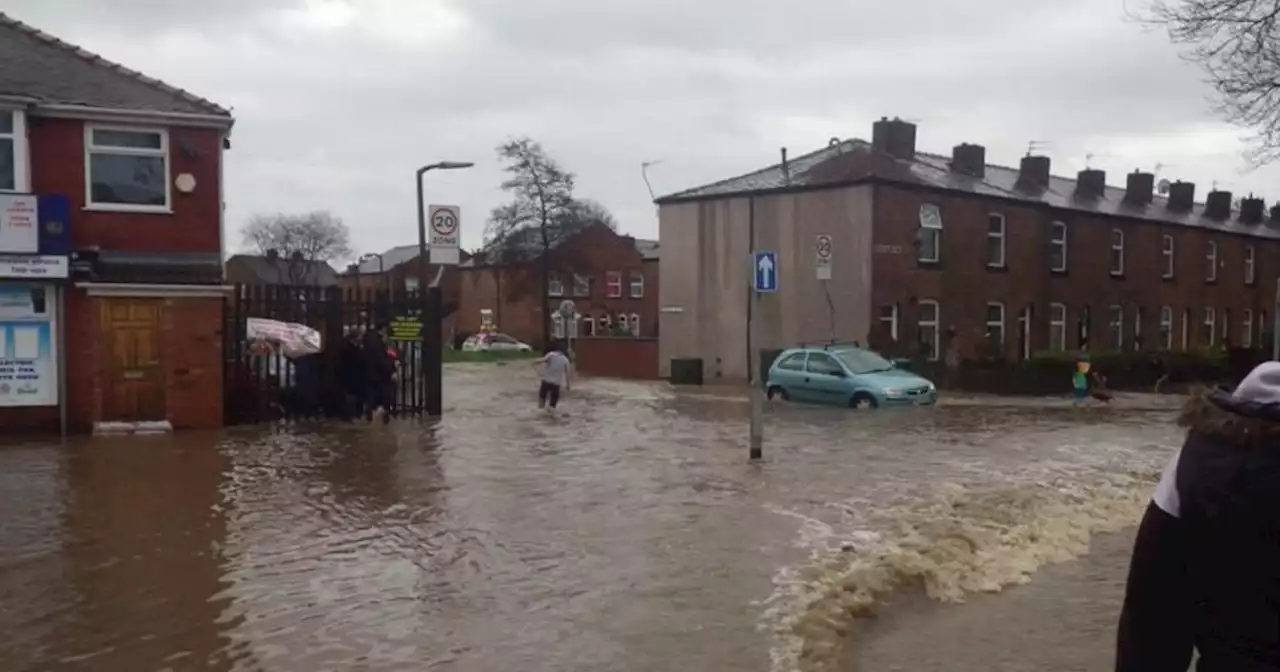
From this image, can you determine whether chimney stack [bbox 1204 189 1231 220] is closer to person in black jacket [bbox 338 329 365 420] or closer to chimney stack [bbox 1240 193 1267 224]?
chimney stack [bbox 1240 193 1267 224]

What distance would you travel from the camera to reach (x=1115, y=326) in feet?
139

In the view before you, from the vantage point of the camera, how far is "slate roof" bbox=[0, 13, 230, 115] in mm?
17969

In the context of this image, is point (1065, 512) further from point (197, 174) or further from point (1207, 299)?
point (1207, 299)

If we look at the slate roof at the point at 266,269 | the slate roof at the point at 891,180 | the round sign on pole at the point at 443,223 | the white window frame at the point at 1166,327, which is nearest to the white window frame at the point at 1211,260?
the slate roof at the point at 891,180

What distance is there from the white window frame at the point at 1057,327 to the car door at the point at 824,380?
58.3 ft

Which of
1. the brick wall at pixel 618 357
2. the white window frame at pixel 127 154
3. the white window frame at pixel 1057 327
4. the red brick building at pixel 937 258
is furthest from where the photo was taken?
the brick wall at pixel 618 357

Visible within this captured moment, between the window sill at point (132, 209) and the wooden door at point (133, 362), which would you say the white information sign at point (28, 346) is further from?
the window sill at point (132, 209)

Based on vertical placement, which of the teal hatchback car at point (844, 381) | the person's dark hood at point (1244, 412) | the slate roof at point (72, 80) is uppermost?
the slate roof at point (72, 80)

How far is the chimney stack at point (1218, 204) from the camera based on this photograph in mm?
49906

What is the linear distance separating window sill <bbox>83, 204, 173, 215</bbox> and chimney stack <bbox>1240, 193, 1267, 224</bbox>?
47.1 meters

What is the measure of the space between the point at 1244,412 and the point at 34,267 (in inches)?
704

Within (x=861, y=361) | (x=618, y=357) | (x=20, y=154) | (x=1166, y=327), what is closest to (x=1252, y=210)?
(x=1166, y=327)

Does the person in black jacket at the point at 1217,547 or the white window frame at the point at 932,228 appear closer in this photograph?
the person in black jacket at the point at 1217,547

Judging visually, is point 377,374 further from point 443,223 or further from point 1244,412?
point 1244,412
